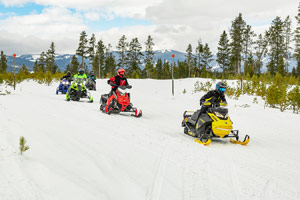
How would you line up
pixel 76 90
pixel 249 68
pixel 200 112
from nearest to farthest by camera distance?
pixel 200 112 < pixel 76 90 < pixel 249 68

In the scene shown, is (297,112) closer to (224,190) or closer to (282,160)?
(282,160)

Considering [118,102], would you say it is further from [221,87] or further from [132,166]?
[132,166]

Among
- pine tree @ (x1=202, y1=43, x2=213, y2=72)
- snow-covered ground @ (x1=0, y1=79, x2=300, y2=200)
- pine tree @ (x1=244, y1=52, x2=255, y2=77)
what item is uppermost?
pine tree @ (x1=202, y1=43, x2=213, y2=72)

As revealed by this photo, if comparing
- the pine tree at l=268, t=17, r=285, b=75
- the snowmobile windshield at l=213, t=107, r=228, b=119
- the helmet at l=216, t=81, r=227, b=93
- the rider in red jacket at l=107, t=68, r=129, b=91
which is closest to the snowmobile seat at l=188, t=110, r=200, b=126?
the snowmobile windshield at l=213, t=107, r=228, b=119

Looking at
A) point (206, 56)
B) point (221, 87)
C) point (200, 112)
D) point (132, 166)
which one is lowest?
point (132, 166)

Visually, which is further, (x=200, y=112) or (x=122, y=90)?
(x=122, y=90)

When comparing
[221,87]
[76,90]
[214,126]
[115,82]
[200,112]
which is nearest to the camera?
[214,126]

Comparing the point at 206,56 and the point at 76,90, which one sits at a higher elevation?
the point at 206,56

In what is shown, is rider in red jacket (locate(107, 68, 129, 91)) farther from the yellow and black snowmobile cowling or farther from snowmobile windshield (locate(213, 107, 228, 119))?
snowmobile windshield (locate(213, 107, 228, 119))

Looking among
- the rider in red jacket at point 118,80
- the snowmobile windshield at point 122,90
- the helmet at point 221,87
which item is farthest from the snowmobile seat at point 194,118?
the rider in red jacket at point 118,80

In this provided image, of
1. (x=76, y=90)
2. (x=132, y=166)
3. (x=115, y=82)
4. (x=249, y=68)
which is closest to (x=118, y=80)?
(x=115, y=82)

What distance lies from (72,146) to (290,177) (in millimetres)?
3916

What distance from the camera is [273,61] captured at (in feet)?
180

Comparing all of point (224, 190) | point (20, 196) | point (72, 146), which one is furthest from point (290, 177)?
point (20, 196)
